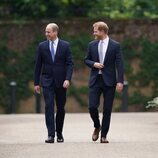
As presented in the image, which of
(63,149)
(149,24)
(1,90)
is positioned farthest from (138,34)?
(63,149)

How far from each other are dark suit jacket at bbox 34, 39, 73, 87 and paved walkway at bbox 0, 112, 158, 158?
2.94 ft

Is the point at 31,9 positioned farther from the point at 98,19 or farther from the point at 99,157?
the point at 99,157

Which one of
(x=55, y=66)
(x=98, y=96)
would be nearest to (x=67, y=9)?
(x=55, y=66)

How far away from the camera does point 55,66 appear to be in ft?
41.9

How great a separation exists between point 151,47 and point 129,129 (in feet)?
27.4

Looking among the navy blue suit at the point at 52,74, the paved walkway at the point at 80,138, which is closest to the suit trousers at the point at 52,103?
the navy blue suit at the point at 52,74

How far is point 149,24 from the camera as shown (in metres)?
23.3

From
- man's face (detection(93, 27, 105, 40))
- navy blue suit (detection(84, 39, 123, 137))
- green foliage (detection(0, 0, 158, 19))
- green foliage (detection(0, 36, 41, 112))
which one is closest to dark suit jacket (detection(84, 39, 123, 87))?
navy blue suit (detection(84, 39, 123, 137))

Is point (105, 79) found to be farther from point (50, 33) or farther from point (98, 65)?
point (50, 33)

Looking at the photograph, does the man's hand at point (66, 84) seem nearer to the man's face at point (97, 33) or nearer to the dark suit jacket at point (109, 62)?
the dark suit jacket at point (109, 62)

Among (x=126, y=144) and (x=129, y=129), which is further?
(x=129, y=129)

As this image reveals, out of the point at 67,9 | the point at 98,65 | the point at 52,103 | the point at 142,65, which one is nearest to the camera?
the point at 98,65

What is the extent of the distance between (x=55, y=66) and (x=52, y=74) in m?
0.12

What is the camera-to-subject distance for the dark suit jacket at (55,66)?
41.8 feet
